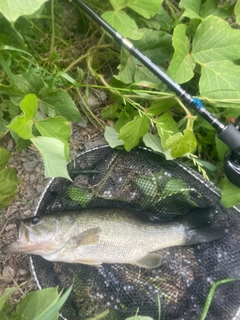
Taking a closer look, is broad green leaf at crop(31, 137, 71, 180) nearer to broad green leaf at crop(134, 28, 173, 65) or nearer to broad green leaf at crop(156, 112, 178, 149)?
broad green leaf at crop(156, 112, 178, 149)

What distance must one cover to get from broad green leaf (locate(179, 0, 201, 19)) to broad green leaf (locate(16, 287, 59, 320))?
109cm

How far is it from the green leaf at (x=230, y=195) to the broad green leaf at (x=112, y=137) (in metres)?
0.46

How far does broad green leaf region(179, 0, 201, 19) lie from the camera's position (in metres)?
1.56

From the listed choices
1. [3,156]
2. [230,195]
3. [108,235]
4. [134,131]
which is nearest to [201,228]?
[230,195]

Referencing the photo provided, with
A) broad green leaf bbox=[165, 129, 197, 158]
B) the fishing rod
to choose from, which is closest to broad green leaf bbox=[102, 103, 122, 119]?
the fishing rod

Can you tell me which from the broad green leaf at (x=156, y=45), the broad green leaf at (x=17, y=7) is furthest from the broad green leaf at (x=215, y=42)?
the broad green leaf at (x=17, y=7)

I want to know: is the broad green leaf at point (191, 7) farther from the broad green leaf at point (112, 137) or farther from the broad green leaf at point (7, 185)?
the broad green leaf at point (7, 185)

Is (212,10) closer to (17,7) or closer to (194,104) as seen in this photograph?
(194,104)

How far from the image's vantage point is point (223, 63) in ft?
4.99

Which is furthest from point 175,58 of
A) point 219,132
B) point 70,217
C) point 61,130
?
point 70,217

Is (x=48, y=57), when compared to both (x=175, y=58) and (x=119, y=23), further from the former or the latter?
(x=175, y=58)

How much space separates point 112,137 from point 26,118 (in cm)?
52

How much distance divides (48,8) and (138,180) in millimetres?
815

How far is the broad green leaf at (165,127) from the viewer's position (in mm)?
1630
